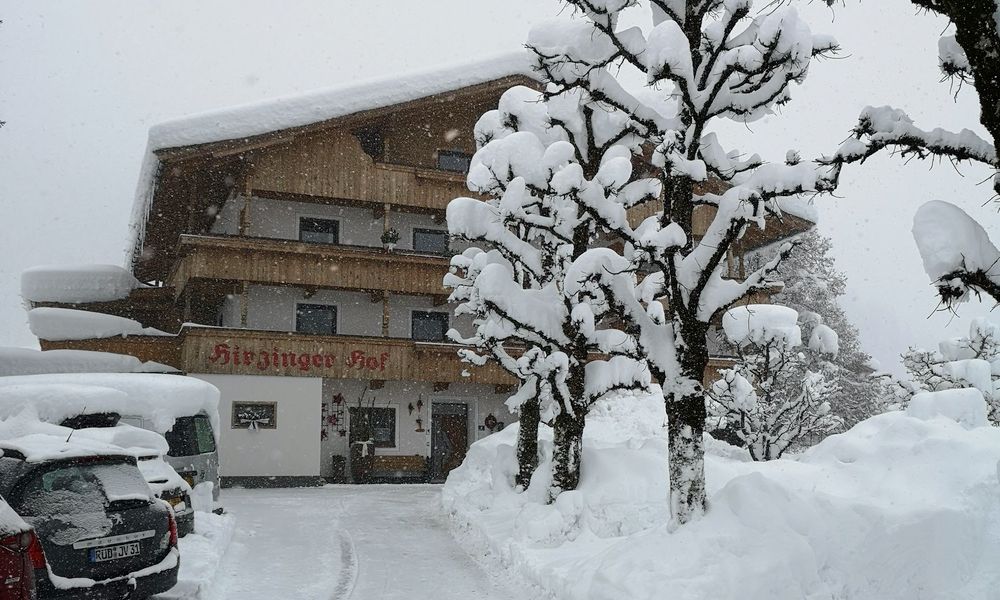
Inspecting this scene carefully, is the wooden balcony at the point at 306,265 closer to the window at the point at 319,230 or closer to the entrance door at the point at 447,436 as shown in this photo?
the window at the point at 319,230

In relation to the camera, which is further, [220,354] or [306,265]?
[306,265]

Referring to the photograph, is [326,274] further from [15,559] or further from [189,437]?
[15,559]

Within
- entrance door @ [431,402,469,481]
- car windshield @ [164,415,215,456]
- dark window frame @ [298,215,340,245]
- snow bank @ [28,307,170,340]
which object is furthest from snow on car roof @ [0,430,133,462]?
entrance door @ [431,402,469,481]

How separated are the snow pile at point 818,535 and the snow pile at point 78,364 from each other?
53.2 ft

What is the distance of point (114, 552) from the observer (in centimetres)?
683

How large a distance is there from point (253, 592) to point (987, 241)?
25.6 feet

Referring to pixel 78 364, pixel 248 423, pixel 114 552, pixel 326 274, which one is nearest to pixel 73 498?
pixel 114 552

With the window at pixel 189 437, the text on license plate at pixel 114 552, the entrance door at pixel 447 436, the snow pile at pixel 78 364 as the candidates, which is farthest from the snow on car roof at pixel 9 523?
the entrance door at pixel 447 436

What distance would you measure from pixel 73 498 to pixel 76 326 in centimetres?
1986

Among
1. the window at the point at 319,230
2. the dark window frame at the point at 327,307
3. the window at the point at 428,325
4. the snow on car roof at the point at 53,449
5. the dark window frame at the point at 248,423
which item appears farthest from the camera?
the window at the point at 428,325

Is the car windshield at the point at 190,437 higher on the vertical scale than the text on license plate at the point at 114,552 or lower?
higher

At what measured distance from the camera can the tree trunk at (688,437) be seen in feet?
27.0

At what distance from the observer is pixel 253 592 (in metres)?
8.81

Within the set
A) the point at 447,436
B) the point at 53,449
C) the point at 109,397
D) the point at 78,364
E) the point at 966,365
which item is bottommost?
the point at 447,436
